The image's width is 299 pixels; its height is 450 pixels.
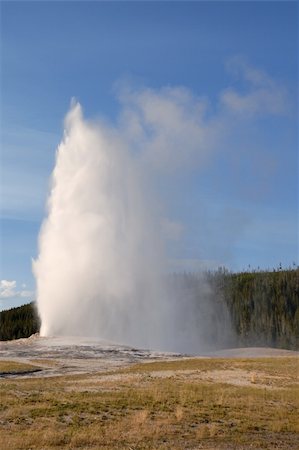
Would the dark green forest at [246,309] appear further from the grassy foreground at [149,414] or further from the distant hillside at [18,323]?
the grassy foreground at [149,414]

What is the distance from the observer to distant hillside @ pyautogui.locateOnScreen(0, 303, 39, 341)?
4685 inches

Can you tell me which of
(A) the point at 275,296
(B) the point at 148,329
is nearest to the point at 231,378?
(B) the point at 148,329

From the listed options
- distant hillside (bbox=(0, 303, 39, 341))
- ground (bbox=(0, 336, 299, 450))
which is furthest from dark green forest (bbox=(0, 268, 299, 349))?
ground (bbox=(0, 336, 299, 450))

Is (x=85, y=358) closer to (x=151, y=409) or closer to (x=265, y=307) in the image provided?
(x=151, y=409)

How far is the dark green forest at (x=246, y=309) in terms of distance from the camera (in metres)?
110

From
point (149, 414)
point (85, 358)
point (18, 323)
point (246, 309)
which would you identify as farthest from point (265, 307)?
point (149, 414)

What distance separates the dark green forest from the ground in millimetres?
62740

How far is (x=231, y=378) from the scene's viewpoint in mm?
33500

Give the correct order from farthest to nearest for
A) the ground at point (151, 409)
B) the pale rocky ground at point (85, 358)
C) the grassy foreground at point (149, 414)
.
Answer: the pale rocky ground at point (85, 358) < the ground at point (151, 409) < the grassy foreground at point (149, 414)

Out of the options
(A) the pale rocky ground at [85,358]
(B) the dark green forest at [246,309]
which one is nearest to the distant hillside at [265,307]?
(B) the dark green forest at [246,309]

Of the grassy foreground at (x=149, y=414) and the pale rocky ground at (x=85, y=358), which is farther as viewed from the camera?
the pale rocky ground at (x=85, y=358)

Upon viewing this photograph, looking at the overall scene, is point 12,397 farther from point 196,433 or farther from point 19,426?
point 196,433

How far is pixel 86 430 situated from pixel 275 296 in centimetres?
11401

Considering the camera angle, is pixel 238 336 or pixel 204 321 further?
pixel 238 336
